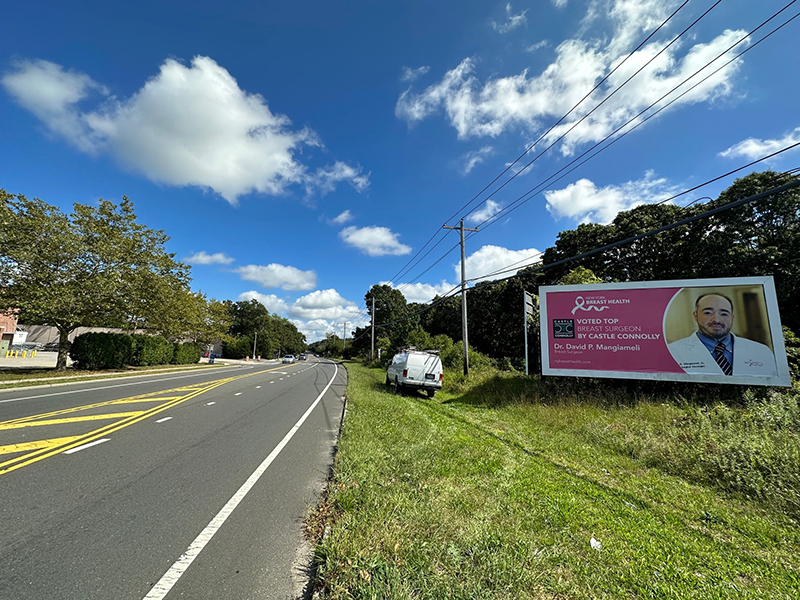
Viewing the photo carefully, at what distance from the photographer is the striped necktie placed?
10.3 metres

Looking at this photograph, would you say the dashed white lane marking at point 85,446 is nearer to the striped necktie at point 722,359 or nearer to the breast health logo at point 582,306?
the breast health logo at point 582,306

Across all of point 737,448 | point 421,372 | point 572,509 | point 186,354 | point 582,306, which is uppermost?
point 582,306

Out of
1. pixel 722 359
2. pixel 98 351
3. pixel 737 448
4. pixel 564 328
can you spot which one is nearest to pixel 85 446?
pixel 737 448

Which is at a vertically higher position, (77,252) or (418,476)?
(77,252)

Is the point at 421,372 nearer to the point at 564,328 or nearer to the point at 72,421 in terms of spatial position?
the point at 564,328

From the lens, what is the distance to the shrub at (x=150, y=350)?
2897 cm

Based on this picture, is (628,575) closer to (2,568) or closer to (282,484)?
(282,484)

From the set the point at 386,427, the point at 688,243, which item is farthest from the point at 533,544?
the point at 688,243

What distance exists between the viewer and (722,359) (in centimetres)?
1039

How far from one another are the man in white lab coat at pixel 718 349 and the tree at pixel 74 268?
2775 centimetres

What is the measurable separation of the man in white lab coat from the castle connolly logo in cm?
288

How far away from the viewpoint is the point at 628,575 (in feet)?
10.2

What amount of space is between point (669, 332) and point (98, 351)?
32.0 metres

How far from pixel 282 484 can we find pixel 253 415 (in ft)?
18.4
